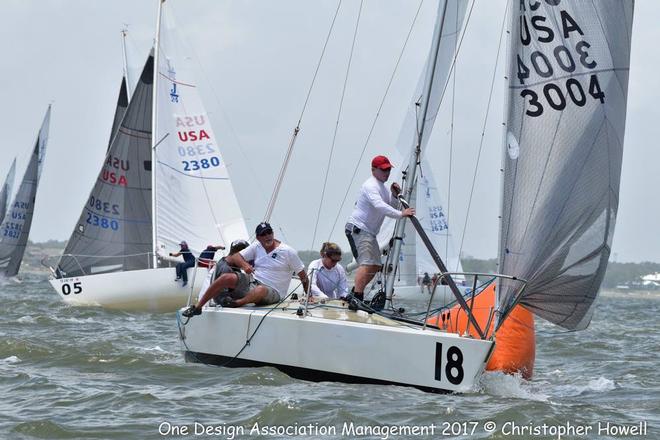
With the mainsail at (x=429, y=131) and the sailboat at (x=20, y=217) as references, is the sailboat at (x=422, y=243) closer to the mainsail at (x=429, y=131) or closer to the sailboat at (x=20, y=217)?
the mainsail at (x=429, y=131)

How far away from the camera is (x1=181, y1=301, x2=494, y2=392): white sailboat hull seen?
27.9 feet

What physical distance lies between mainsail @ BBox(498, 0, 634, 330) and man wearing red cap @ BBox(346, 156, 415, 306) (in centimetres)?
164

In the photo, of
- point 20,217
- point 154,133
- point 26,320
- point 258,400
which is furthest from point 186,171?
point 258,400

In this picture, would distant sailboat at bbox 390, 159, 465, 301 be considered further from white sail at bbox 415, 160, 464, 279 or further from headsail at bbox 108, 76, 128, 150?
headsail at bbox 108, 76, 128, 150

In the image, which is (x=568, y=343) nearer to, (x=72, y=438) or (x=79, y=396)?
(x=79, y=396)

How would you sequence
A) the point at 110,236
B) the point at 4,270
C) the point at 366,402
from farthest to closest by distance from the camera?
1. the point at 4,270
2. the point at 110,236
3. the point at 366,402

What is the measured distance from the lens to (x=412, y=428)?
24.6 feet

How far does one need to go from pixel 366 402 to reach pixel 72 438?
6.86 ft

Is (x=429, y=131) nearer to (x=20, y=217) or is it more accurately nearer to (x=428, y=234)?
(x=428, y=234)

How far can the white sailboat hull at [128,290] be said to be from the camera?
20.8 m

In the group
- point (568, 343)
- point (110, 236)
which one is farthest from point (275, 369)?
point (110, 236)

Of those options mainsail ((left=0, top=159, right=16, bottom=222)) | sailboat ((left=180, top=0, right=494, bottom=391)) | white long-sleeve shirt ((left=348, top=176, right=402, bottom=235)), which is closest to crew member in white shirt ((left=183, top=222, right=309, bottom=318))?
sailboat ((left=180, top=0, right=494, bottom=391))

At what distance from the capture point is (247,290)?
406 inches

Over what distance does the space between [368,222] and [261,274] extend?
3.55ft
